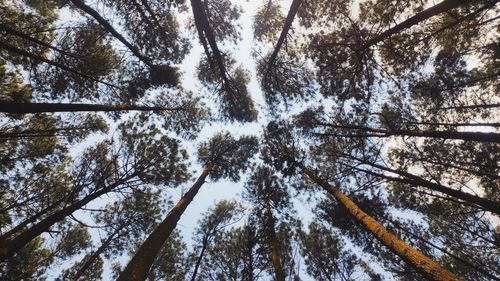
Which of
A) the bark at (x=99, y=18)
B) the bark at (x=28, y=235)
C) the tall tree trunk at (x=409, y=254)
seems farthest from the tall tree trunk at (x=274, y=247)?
the bark at (x=99, y=18)

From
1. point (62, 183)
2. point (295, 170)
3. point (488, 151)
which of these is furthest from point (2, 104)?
point (488, 151)

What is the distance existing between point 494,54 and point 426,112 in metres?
2.30

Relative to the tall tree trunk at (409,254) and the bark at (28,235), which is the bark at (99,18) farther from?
the tall tree trunk at (409,254)

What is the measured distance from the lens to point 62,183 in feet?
31.7

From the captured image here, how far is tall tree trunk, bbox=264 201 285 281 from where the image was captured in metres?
8.23

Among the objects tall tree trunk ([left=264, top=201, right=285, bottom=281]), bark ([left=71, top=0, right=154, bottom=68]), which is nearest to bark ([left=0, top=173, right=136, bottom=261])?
bark ([left=71, top=0, right=154, bottom=68])

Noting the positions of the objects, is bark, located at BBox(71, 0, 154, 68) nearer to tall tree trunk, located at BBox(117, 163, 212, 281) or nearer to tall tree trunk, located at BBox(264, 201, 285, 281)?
tall tree trunk, located at BBox(117, 163, 212, 281)

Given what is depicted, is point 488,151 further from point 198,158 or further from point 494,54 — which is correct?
point 198,158

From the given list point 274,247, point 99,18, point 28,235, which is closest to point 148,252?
point 28,235

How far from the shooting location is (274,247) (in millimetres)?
9312

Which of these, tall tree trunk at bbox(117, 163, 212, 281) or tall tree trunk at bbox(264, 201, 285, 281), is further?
tall tree trunk at bbox(264, 201, 285, 281)

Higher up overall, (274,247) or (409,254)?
(274,247)

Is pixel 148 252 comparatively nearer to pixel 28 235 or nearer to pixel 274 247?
pixel 28 235

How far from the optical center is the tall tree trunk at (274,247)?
8234 mm
